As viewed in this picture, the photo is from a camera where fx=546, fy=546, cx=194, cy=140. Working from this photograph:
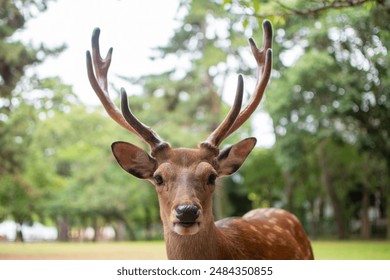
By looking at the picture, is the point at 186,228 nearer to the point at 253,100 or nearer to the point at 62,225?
the point at 253,100

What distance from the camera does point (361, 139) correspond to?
24.8ft

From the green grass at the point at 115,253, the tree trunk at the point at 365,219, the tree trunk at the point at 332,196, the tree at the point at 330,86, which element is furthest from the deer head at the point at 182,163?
the tree trunk at the point at 332,196

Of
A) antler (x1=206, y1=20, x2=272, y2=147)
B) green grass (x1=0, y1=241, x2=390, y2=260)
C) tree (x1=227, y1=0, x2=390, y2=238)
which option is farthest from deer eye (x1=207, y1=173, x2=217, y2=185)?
tree (x1=227, y1=0, x2=390, y2=238)

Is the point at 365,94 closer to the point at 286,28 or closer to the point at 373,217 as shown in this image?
the point at 286,28

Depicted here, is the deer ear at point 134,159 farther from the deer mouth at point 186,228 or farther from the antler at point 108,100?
the deer mouth at point 186,228

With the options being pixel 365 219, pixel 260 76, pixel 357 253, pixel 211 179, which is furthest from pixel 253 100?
pixel 365 219

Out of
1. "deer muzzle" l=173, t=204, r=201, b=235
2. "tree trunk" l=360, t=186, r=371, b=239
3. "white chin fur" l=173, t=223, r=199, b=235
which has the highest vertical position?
"deer muzzle" l=173, t=204, r=201, b=235

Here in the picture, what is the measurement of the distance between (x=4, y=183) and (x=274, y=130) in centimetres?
399

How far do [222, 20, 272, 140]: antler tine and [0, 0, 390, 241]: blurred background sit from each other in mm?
461

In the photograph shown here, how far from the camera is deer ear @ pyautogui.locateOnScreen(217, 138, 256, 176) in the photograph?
168 centimetres

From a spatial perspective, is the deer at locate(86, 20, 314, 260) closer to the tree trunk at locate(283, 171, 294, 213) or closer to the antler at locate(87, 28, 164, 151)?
the antler at locate(87, 28, 164, 151)

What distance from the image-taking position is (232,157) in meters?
1.70

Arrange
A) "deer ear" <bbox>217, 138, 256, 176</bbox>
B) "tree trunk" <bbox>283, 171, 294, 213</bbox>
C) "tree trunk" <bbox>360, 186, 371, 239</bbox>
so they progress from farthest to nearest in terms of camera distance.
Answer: "tree trunk" <bbox>283, 171, 294, 213</bbox>
"tree trunk" <bbox>360, 186, 371, 239</bbox>
"deer ear" <bbox>217, 138, 256, 176</bbox>
